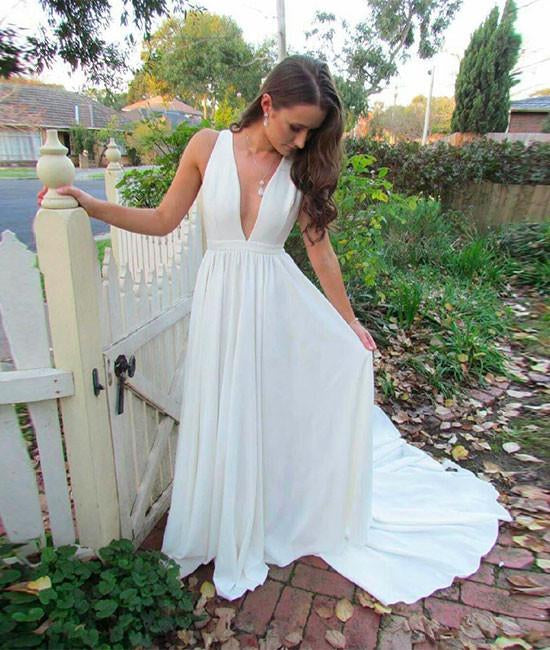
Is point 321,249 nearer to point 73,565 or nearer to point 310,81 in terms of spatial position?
point 310,81

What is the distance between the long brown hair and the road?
4.79 m

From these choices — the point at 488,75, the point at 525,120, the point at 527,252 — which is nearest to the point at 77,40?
the point at 527,252

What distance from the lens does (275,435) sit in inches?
71.5

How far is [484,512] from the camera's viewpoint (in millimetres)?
2184

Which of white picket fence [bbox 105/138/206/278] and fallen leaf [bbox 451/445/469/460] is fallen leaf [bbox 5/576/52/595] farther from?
fallen leaf [bbox 451/445/469/460]

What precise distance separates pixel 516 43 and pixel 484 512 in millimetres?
19713

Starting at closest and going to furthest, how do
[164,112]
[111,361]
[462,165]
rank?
1. [111,361]
2. [164,112]
3. [462,165]

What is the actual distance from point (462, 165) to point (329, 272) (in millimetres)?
6508

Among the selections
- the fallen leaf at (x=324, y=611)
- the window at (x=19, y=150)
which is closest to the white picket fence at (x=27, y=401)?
the fallen leaf at (x=324, y=611)

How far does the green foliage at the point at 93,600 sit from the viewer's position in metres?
1.30

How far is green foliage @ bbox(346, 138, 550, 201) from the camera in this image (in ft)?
23.7

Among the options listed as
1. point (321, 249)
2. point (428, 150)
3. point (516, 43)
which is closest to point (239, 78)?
point (516, 43)

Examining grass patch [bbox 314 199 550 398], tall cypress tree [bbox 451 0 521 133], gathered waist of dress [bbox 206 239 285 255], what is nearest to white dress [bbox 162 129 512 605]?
gathered waist of dress [bbox 206 239 285 255]

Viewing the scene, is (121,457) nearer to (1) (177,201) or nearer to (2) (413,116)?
(1) (177,201)
